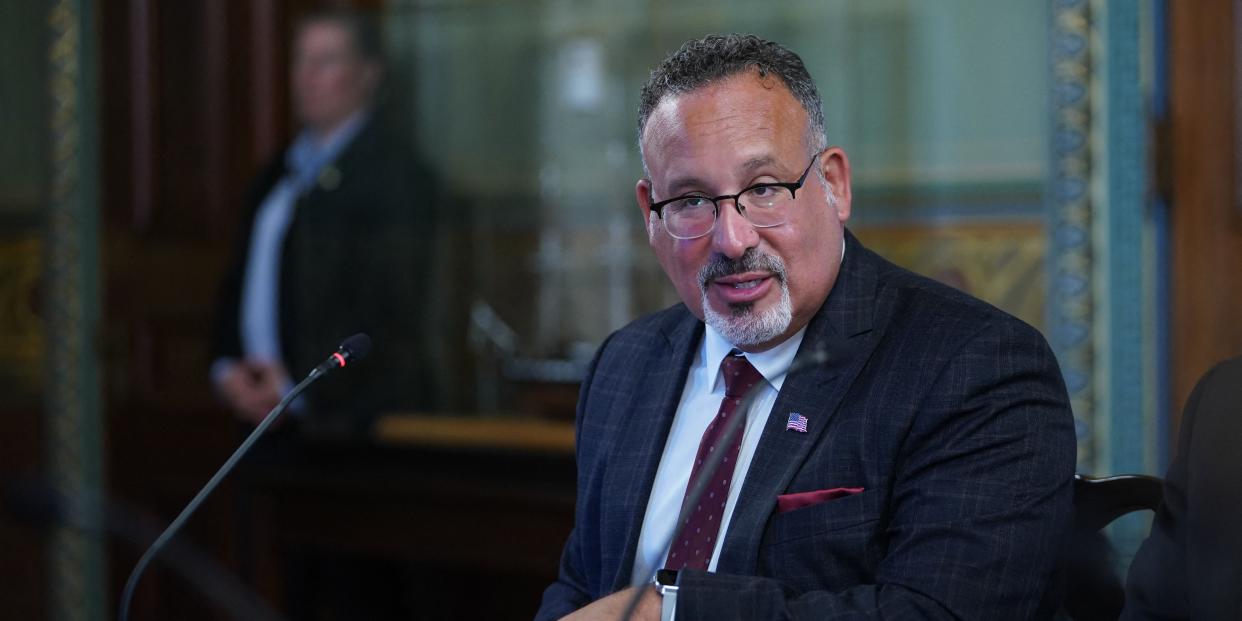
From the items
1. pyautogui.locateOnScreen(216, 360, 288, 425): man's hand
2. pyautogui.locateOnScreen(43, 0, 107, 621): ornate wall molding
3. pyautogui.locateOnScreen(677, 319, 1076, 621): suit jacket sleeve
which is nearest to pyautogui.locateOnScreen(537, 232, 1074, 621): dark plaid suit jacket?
pyautogui.locateOnScreen(677, 319, 1076, 621): suit jacket sleeve

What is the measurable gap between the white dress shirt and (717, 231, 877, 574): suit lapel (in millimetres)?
33

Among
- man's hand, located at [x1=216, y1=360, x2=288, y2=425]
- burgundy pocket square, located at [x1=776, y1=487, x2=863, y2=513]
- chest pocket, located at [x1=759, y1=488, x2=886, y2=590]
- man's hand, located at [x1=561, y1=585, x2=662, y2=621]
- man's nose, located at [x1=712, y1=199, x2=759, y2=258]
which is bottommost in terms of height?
man's hand, located at [x1=216, y1=360, x2=288, y2=425]

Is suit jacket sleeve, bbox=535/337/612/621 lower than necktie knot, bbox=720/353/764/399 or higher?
lower

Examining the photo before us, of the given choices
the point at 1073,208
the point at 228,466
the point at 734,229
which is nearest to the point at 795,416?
the point at 734,229

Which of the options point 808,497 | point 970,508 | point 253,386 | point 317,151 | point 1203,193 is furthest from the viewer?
point 317,151

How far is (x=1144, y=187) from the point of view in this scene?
2918 mm

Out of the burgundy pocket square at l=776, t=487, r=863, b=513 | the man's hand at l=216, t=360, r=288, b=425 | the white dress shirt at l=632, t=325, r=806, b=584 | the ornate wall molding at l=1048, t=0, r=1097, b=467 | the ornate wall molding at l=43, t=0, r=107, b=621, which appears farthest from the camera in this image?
the ornate wall molding at l=43, t=0, r=107, b=621

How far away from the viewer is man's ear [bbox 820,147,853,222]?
1701 mm

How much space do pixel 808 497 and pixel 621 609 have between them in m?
0.24

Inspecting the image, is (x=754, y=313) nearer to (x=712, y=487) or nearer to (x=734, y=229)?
(x=734, y=229)

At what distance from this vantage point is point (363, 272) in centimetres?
422

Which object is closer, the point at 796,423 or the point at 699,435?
the point at 796,423

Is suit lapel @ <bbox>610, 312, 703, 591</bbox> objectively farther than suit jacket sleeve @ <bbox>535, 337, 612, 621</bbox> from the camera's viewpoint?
No

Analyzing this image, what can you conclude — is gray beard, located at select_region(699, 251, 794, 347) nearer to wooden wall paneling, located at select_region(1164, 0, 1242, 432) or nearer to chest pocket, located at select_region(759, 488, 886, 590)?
chest pocket, located at select_region(759, 488, 886, 590)
